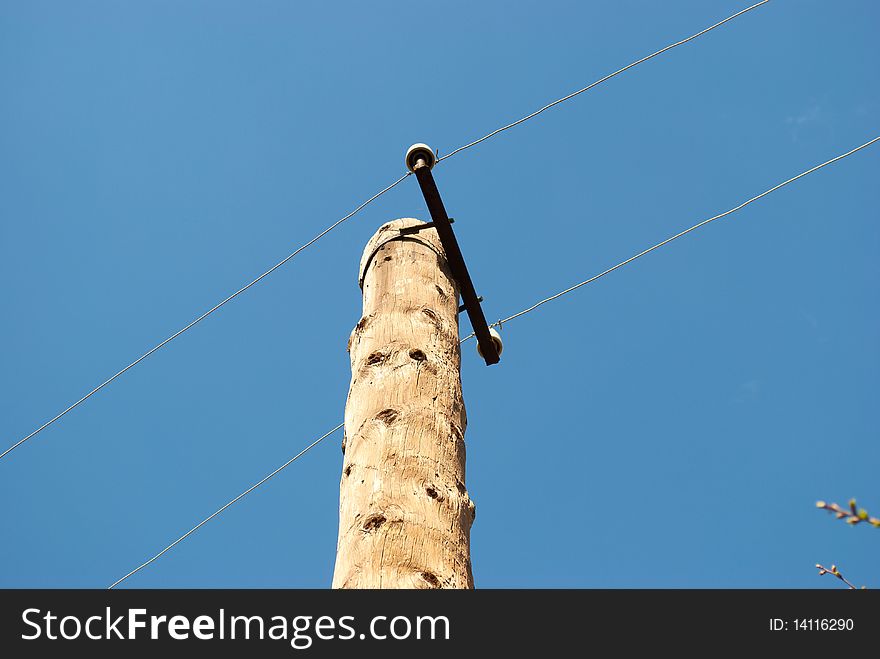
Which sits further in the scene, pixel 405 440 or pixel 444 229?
pixel 444 229

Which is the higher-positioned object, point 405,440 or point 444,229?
point 444,229

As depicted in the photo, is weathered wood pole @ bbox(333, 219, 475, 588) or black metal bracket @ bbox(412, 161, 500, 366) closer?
weathered wood pole @ bbox(333, 219, 475, 588)

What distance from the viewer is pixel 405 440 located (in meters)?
2.64

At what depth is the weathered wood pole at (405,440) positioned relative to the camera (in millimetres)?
2348

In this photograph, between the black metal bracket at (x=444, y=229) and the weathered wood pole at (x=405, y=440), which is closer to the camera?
the weathered wood pole at (x=405, y=440)

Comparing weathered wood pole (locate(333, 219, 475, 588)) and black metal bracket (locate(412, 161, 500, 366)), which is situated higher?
black metal bracket (locate(412, 161, 500, 366))

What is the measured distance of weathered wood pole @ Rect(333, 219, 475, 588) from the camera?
7.70 feet

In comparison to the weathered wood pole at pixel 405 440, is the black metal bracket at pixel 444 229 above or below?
above
